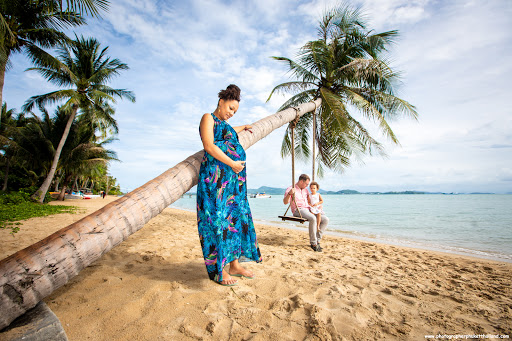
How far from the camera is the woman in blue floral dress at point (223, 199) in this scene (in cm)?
228

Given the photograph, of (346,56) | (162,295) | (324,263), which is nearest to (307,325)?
(162,295)

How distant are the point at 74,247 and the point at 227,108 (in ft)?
5.66

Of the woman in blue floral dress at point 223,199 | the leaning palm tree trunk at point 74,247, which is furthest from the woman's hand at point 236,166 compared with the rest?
the leaning palm tree trunk at point 74,247

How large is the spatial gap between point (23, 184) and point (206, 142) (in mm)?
33118

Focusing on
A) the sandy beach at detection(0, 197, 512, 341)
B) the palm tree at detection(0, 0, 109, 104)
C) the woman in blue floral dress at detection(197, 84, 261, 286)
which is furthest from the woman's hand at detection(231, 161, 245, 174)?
the palm tree at detection(0, 0, 109, 104)

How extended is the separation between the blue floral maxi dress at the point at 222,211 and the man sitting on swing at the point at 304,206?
262cm

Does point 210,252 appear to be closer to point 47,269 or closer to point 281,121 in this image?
point 47,269

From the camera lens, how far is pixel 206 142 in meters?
2.23

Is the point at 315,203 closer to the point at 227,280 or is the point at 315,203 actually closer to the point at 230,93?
the point at 227,280

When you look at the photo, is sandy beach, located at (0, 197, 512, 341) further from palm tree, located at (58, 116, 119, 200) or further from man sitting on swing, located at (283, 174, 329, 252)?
palm tree, located at (58, 116, 119, 200)

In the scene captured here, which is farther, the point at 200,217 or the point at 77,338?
the point at 200,217

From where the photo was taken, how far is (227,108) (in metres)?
2.47

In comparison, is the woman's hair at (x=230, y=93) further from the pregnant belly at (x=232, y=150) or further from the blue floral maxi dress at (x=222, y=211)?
the pregnant belly at (x=232, y=150)

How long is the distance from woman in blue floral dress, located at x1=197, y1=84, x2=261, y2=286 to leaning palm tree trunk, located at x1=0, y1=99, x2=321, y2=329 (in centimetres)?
28
